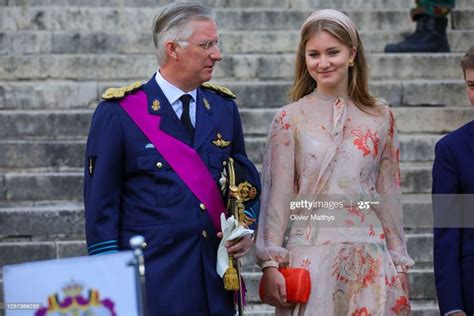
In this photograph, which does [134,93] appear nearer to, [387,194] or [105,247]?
[105,247]

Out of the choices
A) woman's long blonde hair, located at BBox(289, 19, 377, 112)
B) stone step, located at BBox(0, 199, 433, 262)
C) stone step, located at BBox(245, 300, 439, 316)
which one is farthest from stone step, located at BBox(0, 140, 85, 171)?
woman's long blonde hair, located at BBox(289, 19, 377, 112)

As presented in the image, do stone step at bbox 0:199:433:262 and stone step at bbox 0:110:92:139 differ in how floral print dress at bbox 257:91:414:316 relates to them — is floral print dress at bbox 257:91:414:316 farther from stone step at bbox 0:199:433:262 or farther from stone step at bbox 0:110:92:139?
stone step at bbox 0:110:92:139

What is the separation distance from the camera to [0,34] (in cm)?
952

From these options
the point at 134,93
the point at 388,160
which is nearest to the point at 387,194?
the point at 388,160

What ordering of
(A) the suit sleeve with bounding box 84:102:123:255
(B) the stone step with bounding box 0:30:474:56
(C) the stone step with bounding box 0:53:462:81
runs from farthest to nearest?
(B) the stone step with bounding box 0:30:474:56 → (C) the stone step with bounding box 0:53:462:81 → (A) the suit sleeve with bounding box 84:102:123:255

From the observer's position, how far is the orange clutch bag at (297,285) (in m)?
5.18

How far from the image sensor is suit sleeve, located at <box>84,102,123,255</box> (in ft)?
16.6

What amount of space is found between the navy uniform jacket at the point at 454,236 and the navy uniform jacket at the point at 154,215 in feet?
2.65

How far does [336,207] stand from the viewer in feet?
17.3

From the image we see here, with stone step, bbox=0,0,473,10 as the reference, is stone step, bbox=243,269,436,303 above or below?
below

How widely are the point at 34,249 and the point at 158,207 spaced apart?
2.56 metres

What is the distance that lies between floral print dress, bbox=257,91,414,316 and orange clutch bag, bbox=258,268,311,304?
3 centimetres

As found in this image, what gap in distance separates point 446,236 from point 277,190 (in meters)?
0.67

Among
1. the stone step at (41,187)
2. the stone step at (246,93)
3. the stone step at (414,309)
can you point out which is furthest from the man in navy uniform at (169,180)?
the stone step at (246,93)
